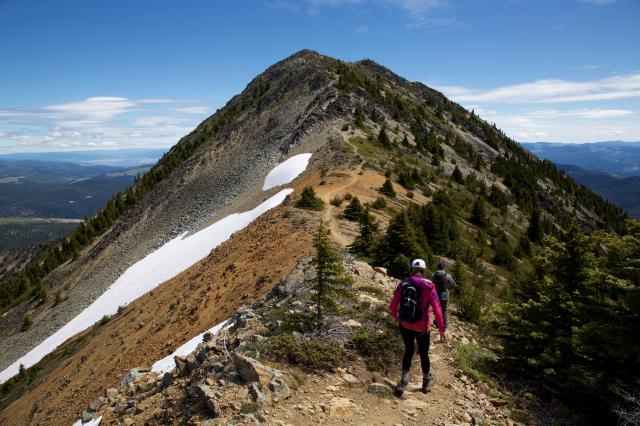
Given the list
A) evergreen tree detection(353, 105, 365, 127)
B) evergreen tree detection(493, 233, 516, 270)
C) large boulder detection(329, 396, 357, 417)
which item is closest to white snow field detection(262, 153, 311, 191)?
evergreen tree detection(353, 105, 365, 127)

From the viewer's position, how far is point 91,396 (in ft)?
58.4

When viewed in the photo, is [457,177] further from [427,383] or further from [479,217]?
[427,383]

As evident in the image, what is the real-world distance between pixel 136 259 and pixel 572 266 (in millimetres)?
45050

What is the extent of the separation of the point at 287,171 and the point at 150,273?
53.1ft

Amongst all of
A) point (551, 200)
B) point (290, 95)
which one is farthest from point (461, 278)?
point (551, 200)

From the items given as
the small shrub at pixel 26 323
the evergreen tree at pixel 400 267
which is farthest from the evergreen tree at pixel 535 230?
the small shrub at pixel 26 323

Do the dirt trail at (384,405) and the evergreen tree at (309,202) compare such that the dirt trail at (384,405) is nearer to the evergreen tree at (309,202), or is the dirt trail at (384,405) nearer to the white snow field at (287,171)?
the evergreen tree at (309,202)

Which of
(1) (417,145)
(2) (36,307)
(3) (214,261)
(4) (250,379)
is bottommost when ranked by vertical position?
(2) (36,307)

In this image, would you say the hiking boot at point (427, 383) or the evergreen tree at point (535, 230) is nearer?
the hiking boot at point (427, 383)

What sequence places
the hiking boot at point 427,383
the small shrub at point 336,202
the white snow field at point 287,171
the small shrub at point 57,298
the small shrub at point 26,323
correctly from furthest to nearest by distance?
the small shrub at point 57,298, the small shrub at point 26,323, the white snow field at point 287,171, the small shrub at point 336,202, the hiking boot at point 427,383

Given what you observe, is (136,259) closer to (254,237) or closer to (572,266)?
(254,237)

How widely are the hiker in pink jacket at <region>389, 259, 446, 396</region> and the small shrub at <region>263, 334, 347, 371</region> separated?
148cm

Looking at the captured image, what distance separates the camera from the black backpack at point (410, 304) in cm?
789

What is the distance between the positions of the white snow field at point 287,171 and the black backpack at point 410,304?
3268cm
